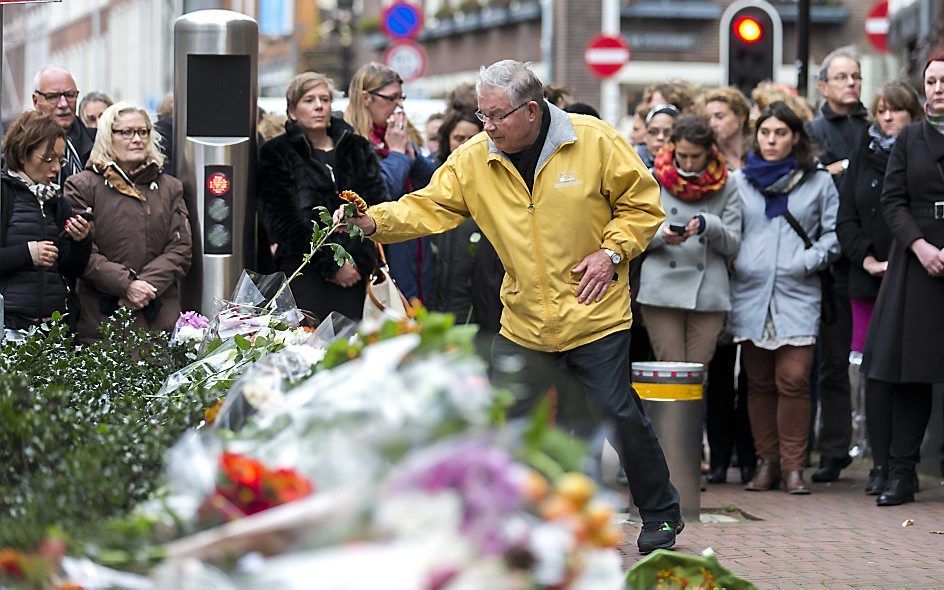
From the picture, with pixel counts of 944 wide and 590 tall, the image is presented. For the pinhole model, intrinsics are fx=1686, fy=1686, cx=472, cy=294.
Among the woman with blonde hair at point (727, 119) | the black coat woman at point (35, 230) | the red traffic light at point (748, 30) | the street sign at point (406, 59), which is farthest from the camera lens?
the street sign at point (406, 59)

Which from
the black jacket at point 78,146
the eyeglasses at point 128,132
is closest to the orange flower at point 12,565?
the eyeglasses at point 128,132

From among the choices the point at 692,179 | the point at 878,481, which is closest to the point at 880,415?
the point at 878,481

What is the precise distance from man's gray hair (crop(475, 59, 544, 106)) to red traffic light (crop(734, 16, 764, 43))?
28.5ft

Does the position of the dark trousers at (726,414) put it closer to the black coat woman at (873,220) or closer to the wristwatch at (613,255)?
the black coat woman at (873,220)

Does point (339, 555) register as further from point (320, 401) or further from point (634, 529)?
point (634, 529)

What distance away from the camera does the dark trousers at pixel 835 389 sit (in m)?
10.2

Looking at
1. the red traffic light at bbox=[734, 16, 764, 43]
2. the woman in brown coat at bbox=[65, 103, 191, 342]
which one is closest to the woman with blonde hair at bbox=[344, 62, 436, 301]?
the woman in brown coat at bbox=[65, 103, 191, 342]

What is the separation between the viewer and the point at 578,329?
23.4 ft

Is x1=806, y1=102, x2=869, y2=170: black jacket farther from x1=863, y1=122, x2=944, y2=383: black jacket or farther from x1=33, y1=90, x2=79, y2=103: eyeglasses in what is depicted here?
x1=33, y1=90, x2=79, y2=103: eyeglasses

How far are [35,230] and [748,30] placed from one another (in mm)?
8648

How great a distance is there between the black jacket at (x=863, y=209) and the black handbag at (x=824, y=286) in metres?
0.22

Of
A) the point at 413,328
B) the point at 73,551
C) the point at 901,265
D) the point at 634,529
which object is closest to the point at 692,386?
the point at 634,529

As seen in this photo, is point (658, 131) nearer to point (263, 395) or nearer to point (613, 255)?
point (613, 255)

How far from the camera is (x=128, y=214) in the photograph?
28.5 feet
